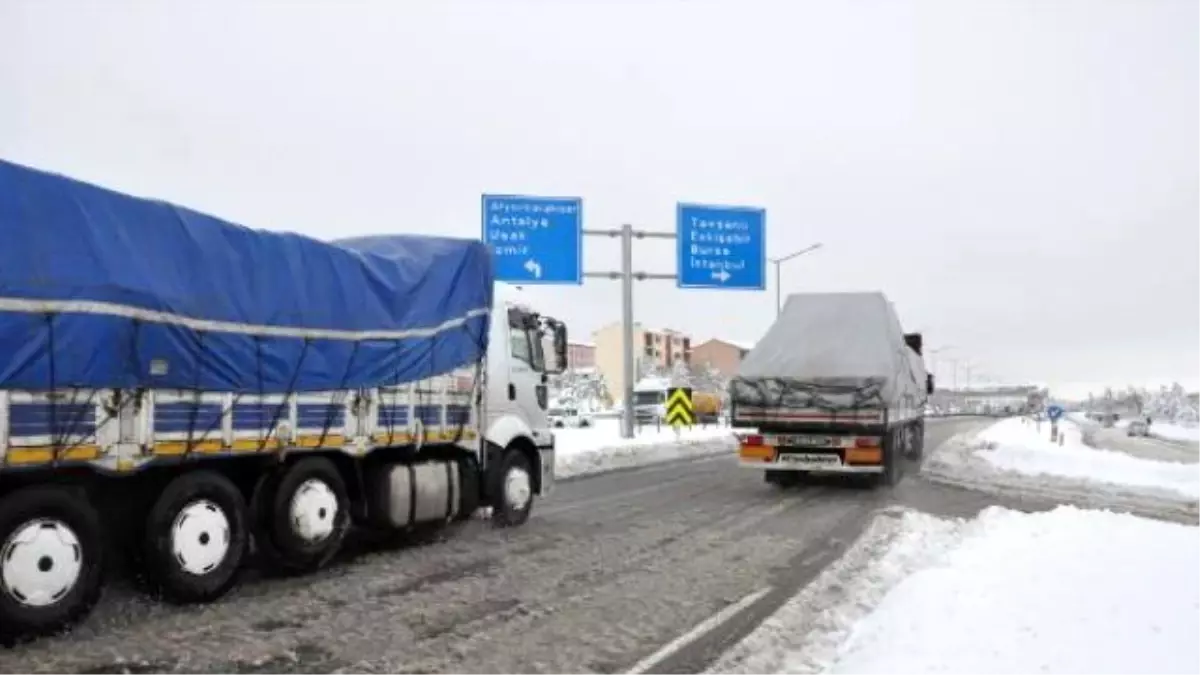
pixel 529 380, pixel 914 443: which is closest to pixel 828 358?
pixel 529 380

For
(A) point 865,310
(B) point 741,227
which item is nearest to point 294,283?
(A) point 865,310

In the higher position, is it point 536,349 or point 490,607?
point 536,349

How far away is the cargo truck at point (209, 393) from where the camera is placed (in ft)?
20.5

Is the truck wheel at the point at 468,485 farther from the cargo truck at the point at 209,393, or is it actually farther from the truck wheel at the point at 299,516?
the truck wheel at the point at 299,516

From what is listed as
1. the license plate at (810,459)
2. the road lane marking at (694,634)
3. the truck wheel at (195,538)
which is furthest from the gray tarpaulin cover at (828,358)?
the truck wheel at (195,538)

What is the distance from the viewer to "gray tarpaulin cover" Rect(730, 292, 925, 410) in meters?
16.3

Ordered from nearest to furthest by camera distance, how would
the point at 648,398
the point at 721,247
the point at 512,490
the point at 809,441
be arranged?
the point at 512,490
the point at 809,441
the point at 721,247
the point at 648,398

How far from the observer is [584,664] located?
612cm

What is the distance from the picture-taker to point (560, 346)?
507 inches

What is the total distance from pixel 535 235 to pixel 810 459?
1386 cm

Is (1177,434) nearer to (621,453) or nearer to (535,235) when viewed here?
(535,235)

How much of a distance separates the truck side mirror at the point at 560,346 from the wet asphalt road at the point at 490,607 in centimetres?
201

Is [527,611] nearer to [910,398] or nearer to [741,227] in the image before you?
[910,398]

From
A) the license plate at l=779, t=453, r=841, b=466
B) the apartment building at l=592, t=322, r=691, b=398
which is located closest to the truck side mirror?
the license plate at l=779, t=453, r=841, b=466
